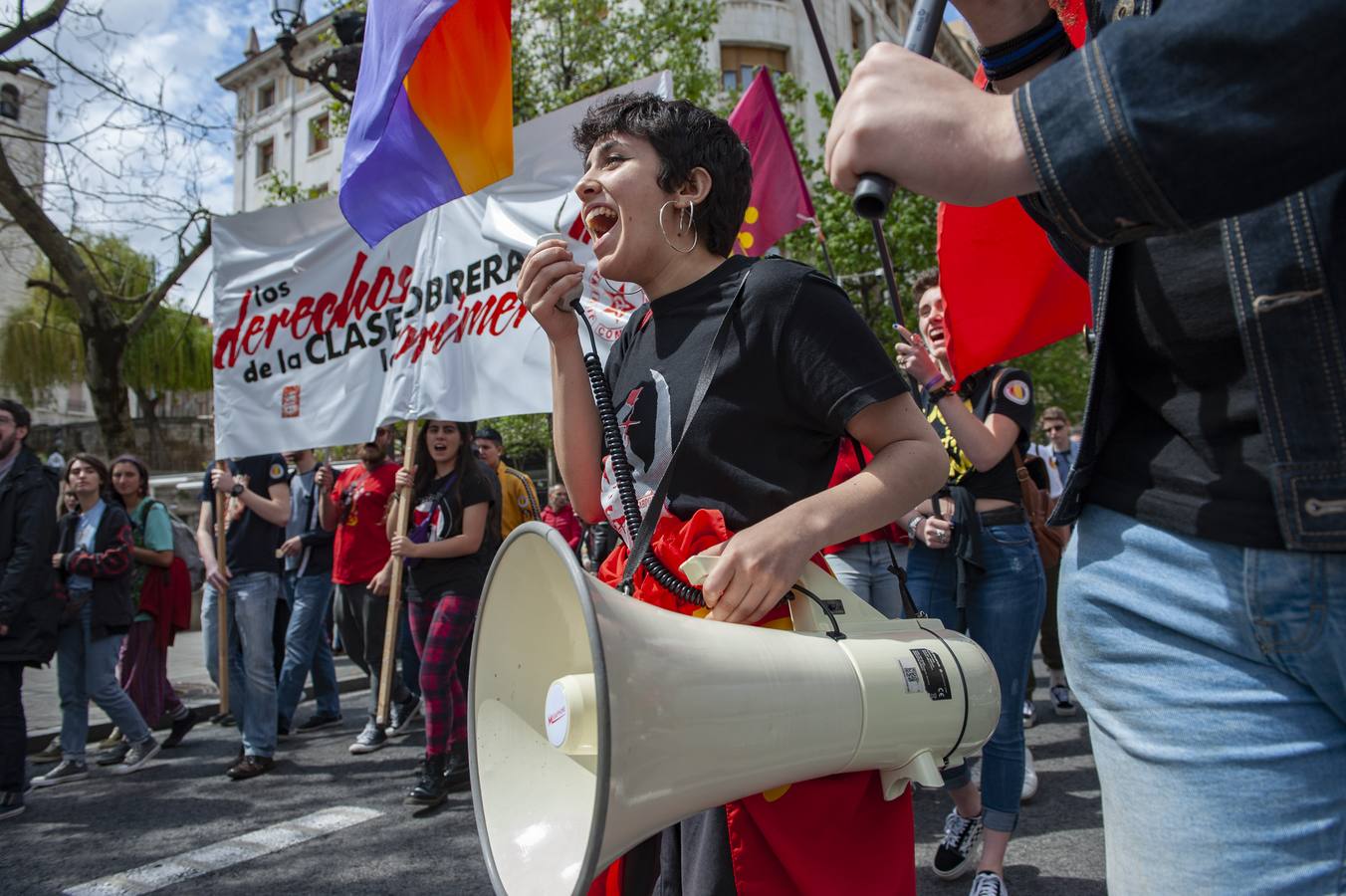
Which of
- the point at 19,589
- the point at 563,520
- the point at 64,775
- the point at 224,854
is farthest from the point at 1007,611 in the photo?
the point at 563,520

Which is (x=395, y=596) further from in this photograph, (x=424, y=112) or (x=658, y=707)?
(x=658, y=707)

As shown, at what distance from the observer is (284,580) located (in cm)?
696

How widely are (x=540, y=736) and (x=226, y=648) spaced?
5.53 metres

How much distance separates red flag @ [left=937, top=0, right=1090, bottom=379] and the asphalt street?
1.83m

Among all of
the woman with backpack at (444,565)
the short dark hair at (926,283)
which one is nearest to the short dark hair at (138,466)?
the woman with backpack at (444,565)

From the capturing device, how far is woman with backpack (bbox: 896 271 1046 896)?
117 inches

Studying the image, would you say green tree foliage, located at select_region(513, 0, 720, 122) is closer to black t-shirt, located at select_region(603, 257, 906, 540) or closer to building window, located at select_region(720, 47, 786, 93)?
building window, located at select_region(720, 47, 786, 93)

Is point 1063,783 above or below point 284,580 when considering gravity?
below

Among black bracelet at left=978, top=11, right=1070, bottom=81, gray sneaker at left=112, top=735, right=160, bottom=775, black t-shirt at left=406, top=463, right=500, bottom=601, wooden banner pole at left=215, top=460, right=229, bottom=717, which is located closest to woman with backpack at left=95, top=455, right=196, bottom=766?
gray sneaker at left=112, top=735, right=160, bottom=775

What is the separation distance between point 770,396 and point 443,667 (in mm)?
3600

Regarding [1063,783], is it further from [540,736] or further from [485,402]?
[540,736]

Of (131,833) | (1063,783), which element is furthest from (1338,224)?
(131,833)

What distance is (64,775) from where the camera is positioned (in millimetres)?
5461

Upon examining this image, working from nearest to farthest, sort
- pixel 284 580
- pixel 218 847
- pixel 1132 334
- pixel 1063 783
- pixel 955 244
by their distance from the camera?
pixel 1132 334, pixel 955 244, pixel 218 847, pixel 1063 783, pixel 284 580
